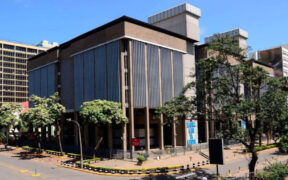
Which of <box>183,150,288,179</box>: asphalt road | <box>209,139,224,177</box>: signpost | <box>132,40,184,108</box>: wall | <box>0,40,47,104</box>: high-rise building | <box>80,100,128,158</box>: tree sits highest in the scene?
<box>0,40,47,104</box>: high-rise building

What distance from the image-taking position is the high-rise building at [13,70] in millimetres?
138875

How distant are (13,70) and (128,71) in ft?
370

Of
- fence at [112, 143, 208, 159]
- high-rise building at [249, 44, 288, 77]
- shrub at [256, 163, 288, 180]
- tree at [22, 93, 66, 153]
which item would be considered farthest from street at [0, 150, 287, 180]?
high-rise building at [249, 44, 288, 77]

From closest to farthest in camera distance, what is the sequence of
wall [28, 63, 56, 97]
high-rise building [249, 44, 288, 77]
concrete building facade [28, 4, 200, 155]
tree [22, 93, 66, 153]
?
concrete building facade [28, 4, 200, 155], tree [22, 93, 66, 153], wall [28, 63, 56, 97], high-rise building [249, 44, 288, 77]

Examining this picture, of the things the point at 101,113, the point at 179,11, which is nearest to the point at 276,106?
the point at 101,113

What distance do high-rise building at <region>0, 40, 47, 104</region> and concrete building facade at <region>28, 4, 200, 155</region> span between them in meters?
81.0

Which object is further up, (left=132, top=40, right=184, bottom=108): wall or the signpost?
(left=132, top=40, right=184, bottom=108): wall

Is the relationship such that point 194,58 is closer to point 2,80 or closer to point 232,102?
point 232,102

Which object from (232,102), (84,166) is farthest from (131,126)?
(232,102)

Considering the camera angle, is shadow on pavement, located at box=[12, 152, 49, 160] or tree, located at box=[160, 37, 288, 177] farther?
shadow on pavement, located at box=[12, 152, 49, 160]

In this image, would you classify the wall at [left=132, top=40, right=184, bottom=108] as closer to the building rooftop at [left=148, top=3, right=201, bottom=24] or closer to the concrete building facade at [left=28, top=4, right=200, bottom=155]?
the concrete building facade at [left=28, top=4, right=200, bottom=155]

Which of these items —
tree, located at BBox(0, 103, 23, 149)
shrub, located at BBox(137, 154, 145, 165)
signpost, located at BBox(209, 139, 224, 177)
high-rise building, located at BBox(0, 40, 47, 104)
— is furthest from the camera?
high-rise building, located at BBox(0, 40, 47, 104)

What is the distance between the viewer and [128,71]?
52094mm

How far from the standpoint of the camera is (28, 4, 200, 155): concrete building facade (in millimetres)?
52219
